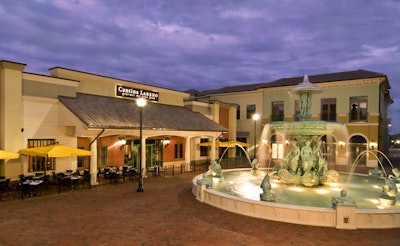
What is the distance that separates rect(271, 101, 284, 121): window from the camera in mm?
33000

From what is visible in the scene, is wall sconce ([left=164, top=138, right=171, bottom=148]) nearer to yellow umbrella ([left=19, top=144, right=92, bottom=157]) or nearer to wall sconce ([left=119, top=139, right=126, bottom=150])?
wall sconce ([left=119, top=139, right=126, bottom=150])

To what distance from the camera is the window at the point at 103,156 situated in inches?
805

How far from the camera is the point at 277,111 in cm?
3334

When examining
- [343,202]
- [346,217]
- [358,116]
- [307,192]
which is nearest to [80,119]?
[307,192]

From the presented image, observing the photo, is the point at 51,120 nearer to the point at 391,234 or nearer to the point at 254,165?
the point at 254,165

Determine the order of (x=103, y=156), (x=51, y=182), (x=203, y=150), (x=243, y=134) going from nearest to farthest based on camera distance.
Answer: (x=51, y=182), (x=103, y=156), (x=203, y=150), (x=243, y=134)

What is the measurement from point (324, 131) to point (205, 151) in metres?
17.1

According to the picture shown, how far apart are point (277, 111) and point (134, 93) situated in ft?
61.5

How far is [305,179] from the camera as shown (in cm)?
1397

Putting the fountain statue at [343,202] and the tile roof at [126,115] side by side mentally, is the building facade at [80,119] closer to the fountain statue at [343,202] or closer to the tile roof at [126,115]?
the tile roof at [126,115]

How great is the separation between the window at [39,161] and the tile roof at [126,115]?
2751mm

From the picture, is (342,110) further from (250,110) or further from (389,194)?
(389,194)

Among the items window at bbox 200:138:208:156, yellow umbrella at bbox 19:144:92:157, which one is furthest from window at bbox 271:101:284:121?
yellow umbrella at bbox 19:144:92:157

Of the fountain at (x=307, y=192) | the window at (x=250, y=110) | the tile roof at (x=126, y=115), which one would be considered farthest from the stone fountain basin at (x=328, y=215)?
the window at (x=250, y=110)
